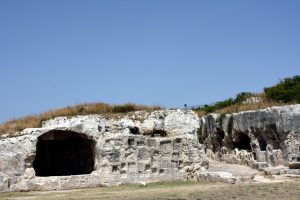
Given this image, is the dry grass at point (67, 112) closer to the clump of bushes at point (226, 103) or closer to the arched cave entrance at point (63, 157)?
the arched cave entrance at point (63, 157)

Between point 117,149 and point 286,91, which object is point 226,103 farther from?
point 117,149

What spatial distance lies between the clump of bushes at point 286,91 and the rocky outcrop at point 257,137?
203 inches

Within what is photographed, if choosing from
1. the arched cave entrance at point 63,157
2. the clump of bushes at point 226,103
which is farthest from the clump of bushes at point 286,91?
the arched cave entrance at point 63,157

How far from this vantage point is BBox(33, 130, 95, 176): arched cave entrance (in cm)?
2595

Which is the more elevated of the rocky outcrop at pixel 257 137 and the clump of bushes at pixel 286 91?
the clump of bushes at pixel 286 91

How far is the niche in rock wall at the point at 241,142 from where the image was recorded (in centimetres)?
2966

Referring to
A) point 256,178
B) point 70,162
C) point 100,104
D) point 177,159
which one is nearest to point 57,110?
point 100,104

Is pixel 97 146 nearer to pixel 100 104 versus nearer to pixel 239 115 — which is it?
pixel 100 104

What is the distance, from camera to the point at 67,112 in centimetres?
2341

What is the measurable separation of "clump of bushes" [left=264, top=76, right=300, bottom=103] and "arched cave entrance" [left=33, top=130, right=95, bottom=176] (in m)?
14.4

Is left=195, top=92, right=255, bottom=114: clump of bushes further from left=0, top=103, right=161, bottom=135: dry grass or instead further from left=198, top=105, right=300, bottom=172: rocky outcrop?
left=0, top=103, right=161, bottom=135: dry grass

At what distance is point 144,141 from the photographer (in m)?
22.5

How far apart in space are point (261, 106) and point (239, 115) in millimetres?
1414

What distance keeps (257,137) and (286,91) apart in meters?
→ 8.80
